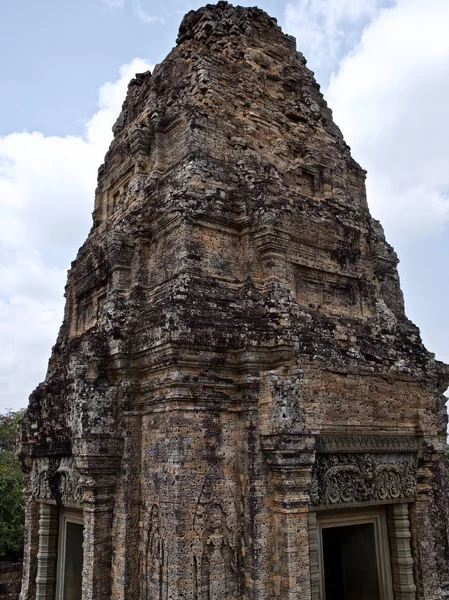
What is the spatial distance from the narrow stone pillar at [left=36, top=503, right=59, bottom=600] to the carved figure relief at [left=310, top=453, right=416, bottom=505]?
5.25 metres

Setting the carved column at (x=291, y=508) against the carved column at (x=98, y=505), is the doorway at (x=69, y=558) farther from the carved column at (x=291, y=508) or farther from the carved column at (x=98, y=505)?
the carved column at (x=291, y=508)

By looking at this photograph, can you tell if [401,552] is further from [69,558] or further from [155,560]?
[69,558]

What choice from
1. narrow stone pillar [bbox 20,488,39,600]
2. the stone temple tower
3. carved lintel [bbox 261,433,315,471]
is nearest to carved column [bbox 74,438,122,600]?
the stone temple tower

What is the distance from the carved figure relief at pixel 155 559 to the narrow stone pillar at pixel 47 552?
348cm

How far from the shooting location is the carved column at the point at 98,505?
738cm

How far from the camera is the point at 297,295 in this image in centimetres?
867

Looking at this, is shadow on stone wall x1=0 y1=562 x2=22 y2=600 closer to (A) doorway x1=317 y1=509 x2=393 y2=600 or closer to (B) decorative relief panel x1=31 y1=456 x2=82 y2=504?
(B) decorative relief panel x1=31 y1=456 x2=82 y2=504

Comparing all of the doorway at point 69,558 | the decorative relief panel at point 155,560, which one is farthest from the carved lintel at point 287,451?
the doorway at point 69,558

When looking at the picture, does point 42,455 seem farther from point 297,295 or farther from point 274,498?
point 297,295

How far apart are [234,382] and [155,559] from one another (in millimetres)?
2552

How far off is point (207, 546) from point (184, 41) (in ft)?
30.6

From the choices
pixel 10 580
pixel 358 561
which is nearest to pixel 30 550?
pixel 10 580

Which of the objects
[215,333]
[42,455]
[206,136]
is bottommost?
[42,455]

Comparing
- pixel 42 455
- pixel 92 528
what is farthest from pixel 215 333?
pixel 42 455
